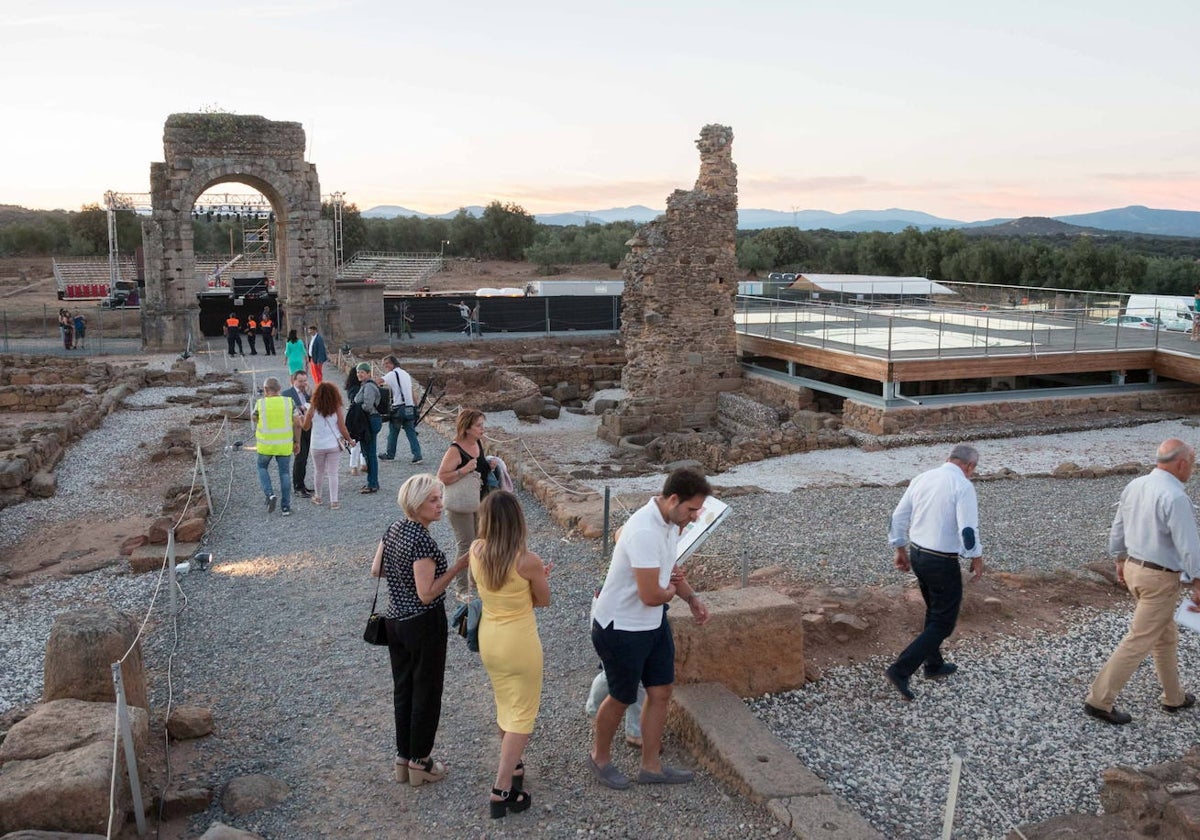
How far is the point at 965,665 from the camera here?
6.61 meters

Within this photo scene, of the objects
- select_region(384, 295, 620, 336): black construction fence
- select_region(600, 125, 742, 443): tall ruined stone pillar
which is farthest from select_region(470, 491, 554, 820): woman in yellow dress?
select_region(384, 295, 620, 336): black construction fence

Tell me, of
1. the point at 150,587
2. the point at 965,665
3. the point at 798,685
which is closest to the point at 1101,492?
the point at 965,665

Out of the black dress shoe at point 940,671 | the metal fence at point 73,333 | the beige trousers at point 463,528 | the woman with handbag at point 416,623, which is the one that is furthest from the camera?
the metal fence at point 73,333

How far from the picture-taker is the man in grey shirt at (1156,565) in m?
5.54

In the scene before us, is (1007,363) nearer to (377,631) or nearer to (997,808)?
(997,808)

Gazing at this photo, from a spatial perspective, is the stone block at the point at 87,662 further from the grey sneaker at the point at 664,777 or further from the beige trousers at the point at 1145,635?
the beige trousers at the point at 1145,635

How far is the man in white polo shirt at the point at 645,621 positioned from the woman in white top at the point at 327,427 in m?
6.54

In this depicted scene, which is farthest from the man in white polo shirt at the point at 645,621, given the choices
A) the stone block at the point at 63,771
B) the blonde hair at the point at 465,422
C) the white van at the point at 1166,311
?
the white van at the point at 1166,311

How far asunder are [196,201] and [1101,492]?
26530 mm

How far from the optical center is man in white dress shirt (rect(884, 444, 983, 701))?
5.90 metres

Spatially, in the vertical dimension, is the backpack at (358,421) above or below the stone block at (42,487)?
above

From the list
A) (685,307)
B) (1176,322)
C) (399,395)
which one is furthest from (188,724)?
(1176,322)

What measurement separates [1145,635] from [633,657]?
125 inches

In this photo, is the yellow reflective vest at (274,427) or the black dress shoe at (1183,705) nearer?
the black dress shoe at (1183,705)
